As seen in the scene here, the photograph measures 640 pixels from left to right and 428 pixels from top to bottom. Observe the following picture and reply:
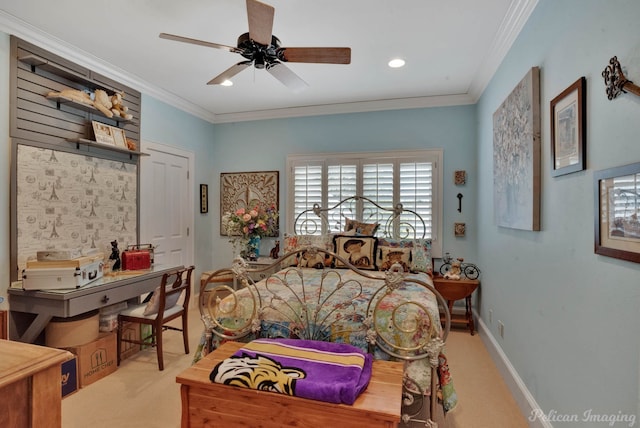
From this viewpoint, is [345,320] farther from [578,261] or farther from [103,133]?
[103,133]

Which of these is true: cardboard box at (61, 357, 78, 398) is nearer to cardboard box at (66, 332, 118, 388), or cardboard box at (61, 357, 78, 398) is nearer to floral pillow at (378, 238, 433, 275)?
cardboard box at (66, 332, 118, 388)

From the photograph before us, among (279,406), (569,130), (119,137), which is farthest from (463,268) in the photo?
(119,137)

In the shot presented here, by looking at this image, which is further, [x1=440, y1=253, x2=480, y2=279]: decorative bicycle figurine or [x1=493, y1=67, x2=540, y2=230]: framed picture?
[x1=440, y1=253, x2=480, y2=279]: decorative bicycle figurine

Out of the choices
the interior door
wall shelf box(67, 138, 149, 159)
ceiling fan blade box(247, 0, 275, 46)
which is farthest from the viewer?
the interior door

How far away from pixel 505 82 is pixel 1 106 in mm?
3917

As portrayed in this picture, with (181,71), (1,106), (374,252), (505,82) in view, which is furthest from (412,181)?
(1,106)

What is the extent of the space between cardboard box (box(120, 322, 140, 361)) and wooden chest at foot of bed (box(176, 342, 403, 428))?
5.33ft

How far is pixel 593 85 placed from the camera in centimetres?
142

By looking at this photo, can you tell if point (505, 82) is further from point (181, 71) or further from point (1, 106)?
point (1, 106)

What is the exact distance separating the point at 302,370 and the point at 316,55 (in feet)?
6.16

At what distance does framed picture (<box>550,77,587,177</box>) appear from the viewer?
149cm

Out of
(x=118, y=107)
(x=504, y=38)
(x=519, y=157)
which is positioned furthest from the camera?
(x=118, y=107)

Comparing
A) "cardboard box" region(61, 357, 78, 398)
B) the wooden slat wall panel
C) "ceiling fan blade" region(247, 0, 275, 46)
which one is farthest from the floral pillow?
the wooden slat wall panel

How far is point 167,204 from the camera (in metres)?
4.08
